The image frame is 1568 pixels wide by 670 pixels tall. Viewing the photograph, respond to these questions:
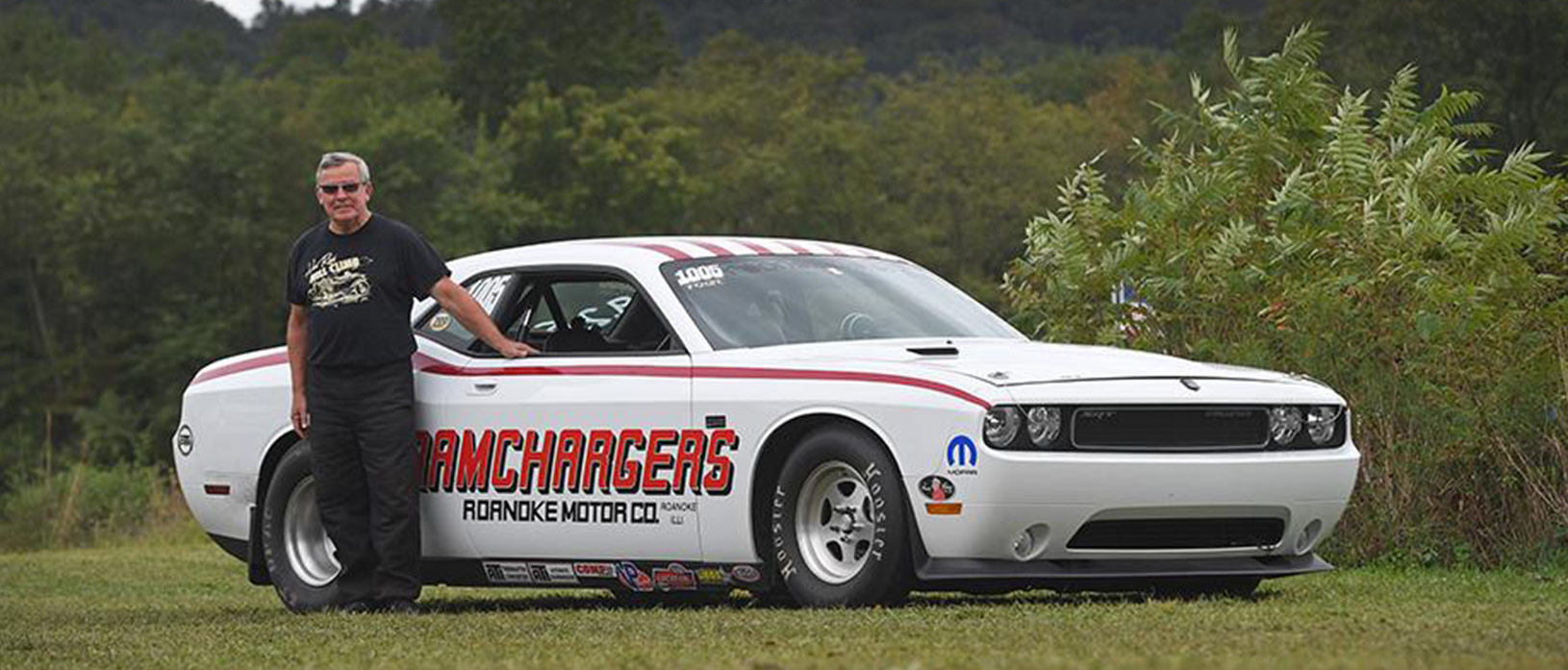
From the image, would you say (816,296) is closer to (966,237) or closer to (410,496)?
(410,496)

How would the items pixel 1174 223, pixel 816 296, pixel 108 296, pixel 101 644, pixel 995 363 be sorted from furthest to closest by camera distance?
pixel 108 296 < pixel 1174 223 < pixel 816 296 < pixel 995 363 < pixel 101 644

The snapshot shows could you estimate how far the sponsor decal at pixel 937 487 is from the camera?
10180 mm

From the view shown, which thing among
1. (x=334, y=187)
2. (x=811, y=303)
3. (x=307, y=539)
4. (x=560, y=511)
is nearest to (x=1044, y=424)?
(x=811, y=303)

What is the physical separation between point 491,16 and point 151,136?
731 inches

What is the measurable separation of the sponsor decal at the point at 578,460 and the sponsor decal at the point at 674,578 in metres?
0.28

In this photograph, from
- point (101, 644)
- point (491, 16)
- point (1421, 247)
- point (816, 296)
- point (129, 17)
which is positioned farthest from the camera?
point (129, 17)

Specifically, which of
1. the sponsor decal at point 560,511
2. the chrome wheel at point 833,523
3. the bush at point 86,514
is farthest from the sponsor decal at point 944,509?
the bush at point 86,514

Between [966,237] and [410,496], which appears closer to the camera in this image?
[410,496]

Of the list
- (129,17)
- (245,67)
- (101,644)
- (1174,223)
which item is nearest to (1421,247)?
(1174,223)

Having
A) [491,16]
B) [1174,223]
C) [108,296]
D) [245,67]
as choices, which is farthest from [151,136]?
[1174,223]

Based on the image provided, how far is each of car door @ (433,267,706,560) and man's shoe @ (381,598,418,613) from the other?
33 cm

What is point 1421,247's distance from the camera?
13.6 meters

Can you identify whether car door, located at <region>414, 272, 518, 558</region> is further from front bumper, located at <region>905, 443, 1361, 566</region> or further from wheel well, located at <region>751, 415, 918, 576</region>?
front bumper, located at <region>905, 443, 1361, 566</region>

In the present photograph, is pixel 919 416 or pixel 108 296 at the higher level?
pixel 919 416
